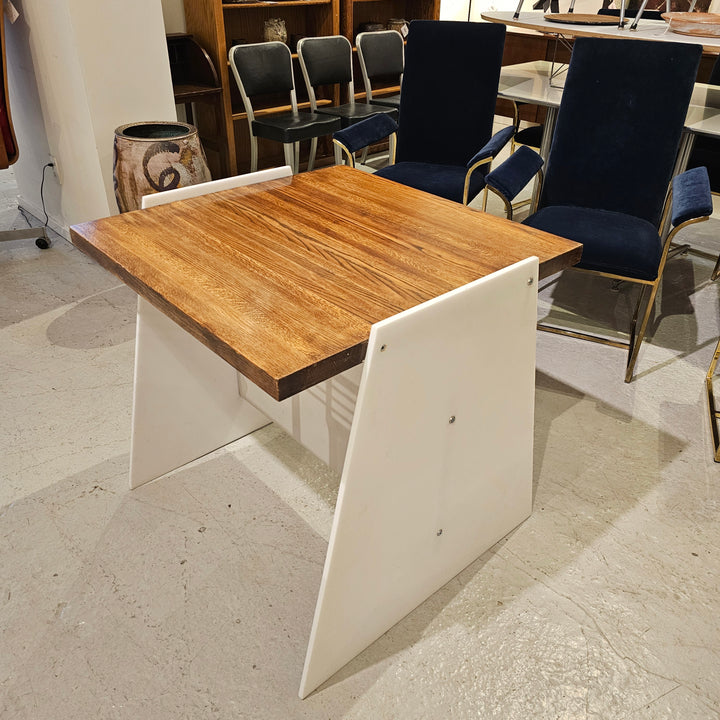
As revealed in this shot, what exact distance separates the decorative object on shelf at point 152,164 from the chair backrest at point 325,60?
58.2 inches

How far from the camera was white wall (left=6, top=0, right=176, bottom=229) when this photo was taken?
8.43 feet

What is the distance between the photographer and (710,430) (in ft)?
6.56

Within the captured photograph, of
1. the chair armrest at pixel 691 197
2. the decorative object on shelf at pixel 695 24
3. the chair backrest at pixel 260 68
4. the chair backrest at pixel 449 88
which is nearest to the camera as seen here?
the chair armrest at pixel 691 197

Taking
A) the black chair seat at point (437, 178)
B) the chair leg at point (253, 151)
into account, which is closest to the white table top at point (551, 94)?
the black chair seat at point (437, 178)

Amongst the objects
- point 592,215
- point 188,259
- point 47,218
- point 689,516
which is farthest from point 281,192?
point 47,218

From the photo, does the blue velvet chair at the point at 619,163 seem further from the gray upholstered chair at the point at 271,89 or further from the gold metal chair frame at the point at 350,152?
the gray upholstered chair at the point at 271,89

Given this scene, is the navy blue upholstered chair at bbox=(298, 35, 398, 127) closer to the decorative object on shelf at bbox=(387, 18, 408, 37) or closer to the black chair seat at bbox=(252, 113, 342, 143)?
the black chair seat at bbox=(252, 113, 342, 143)

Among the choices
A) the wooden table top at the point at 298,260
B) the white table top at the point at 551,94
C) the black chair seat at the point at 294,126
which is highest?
the white table top at the point at 551,94

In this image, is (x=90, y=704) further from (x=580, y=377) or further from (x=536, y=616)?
(x=580, y=377)

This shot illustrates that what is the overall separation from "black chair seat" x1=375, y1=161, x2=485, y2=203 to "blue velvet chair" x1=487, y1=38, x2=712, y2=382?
0.30 metres

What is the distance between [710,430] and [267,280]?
152 cm

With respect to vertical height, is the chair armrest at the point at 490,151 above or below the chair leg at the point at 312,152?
above

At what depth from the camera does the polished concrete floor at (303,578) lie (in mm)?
1281

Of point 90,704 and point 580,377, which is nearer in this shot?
point 90,704
